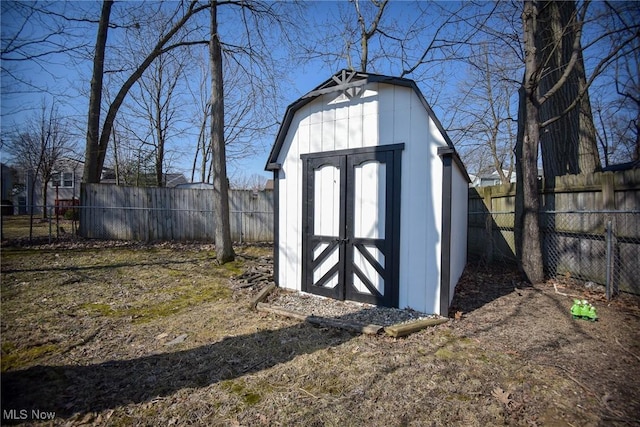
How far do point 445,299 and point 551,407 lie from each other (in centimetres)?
179

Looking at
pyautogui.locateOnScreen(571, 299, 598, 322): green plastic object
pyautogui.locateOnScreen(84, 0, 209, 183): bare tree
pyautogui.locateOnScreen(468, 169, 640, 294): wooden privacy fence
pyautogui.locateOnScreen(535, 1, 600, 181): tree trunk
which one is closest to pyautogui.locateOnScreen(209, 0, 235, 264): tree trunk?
Answer: pyautogui.locateOnScreen(84, 0, 209, 183): bare tree

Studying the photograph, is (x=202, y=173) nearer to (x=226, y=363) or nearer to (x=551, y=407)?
(x=226, y=363)

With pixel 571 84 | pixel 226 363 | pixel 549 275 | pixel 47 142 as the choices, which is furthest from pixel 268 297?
pixel 47 142

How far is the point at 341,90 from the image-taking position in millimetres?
4812

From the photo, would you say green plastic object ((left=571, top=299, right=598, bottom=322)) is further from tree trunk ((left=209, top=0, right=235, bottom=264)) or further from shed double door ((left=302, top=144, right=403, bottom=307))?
tree trunk ((left=209, top=0, right=235, bottom=264))

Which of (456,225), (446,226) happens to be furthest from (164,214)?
(446,226)

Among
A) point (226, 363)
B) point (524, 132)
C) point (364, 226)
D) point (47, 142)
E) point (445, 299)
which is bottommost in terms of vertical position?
point (226, 363)

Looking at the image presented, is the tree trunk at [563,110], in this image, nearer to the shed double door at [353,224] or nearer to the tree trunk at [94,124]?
the shed double door at [353,224]

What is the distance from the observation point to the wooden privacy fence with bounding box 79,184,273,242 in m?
9.99

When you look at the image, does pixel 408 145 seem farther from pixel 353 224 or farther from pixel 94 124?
pixel 94 124

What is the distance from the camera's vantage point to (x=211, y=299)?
→ 518 cm

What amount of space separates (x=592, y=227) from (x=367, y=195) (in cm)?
434

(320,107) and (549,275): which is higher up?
(320,107)

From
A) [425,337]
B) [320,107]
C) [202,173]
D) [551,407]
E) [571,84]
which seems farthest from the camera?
A: [202,173]
